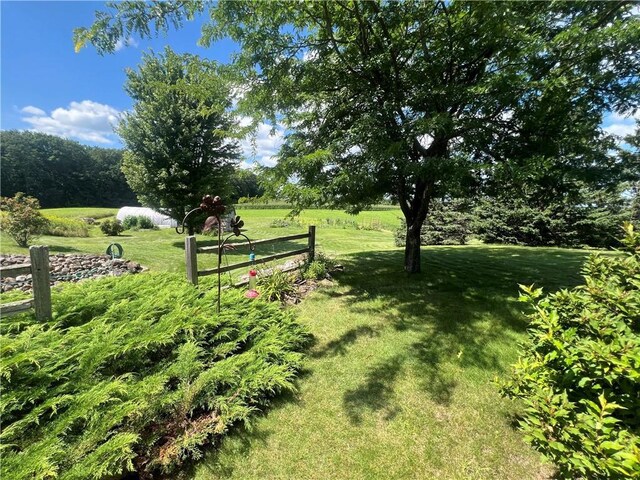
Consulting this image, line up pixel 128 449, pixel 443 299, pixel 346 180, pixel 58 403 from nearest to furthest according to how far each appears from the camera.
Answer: pixel 128 449 → pixel 58 403 → pixel 346 180 → pixel 443 299

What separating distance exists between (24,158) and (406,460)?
210 feet

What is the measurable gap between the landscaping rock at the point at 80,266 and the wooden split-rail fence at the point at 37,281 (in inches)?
179

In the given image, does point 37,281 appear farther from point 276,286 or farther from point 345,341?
point 345,341

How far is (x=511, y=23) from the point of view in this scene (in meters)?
4.31

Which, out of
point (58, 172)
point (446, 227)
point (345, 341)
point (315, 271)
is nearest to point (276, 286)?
point (315, 271)

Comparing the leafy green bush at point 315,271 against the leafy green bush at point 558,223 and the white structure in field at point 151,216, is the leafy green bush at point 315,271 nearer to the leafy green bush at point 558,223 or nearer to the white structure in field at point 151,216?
the leafy green bush at point 558,223

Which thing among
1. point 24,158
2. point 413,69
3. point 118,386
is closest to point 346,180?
point 413,69

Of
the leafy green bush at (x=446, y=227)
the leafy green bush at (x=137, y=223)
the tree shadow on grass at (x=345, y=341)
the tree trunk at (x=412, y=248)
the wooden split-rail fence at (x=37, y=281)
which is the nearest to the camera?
the wooden split-rail fence at (x=37, y=281)

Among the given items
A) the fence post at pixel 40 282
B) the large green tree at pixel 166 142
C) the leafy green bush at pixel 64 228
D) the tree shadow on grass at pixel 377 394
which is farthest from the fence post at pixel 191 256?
the leafy green bush at pixel 64 228

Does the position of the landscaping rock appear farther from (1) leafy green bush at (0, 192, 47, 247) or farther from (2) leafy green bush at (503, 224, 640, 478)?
(2) leafy green bush at (503, 224, 640, 478)

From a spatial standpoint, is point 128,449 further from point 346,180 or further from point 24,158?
point 24,158

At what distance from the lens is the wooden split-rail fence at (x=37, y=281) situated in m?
3.29

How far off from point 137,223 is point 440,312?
21450mm

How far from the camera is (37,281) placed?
330 cm
